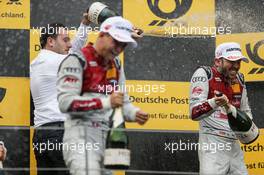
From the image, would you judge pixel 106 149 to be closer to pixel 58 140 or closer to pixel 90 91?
pixel 90 91

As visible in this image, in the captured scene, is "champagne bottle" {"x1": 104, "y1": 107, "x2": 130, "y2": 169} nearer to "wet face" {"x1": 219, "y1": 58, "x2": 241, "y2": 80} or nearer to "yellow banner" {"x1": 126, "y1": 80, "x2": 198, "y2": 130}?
"wet face" {"x1": 219, "y1": 58, "x2": 241, "y2": 80}

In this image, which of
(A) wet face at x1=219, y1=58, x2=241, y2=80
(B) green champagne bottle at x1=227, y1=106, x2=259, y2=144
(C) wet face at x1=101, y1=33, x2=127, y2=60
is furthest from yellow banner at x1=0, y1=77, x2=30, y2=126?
(C) wet face at x1=101, y1=33, x2=127, y2=60

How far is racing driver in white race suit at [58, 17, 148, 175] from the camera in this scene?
5.27m

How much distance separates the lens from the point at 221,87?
7.08 meters

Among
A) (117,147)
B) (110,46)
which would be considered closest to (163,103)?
(110,46)

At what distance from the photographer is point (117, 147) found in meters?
5.25

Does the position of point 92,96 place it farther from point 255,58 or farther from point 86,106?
point 255,58

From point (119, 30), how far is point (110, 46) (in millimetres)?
108

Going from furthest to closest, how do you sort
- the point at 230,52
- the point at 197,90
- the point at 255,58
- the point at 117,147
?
1. the point at 255,58
2. the point at 230,52
3. the point at 197,90
4. the point at 117,147

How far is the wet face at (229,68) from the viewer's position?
278 inches

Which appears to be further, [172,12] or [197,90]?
[172,12]

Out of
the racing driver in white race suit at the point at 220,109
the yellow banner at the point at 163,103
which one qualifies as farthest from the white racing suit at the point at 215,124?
the yellow banner at the point at 163,103

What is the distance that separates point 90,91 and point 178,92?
8.26 feet

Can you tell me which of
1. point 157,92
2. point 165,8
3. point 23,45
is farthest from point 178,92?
point 23,45
